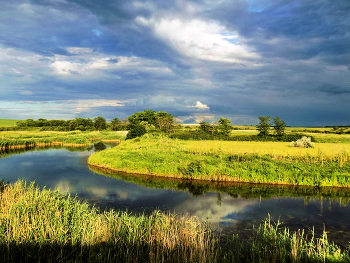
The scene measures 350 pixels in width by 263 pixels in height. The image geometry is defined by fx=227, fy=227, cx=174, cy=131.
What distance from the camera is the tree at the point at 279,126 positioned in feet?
181

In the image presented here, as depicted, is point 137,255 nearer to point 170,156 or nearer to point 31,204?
point 31,204

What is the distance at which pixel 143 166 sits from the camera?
24.2 metres

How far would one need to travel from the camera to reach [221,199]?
665 inches

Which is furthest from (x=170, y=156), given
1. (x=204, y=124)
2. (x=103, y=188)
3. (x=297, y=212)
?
(x=204, y=124)

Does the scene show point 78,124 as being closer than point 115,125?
Yes

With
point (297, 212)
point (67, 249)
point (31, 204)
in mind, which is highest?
point (31, 204)

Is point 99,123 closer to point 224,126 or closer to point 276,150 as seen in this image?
point 224,126

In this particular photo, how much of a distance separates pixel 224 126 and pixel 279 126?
16386mm

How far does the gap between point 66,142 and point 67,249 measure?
55.5m

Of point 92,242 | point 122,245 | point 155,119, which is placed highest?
point 155,119

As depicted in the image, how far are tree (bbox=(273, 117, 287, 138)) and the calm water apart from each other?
39.3 meters

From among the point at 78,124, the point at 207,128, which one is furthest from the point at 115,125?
the point at 207,128

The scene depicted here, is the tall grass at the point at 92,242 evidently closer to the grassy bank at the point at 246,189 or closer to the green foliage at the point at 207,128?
the grassy bank at the point at 246,189

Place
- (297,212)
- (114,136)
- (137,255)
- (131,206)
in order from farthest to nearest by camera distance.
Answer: (114,136), (131,206), (297,212), (137,255)
